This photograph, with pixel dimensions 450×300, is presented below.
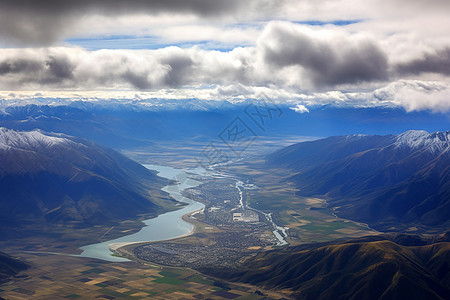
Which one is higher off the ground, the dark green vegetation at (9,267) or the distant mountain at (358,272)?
the dark green vegetation at (9,267)

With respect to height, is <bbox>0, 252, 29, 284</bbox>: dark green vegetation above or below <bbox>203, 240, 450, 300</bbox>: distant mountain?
above

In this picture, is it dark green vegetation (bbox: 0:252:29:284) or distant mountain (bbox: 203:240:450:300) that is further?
dark green vegetation (bbox: 0:252:29:284)

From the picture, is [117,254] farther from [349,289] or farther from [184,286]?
[349,289]

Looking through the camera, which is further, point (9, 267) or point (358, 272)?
point (9, 267)

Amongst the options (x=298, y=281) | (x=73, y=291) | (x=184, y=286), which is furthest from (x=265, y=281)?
(x=73, y=291)

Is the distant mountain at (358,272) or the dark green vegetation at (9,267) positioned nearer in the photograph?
the distant mountain at (358,272)
